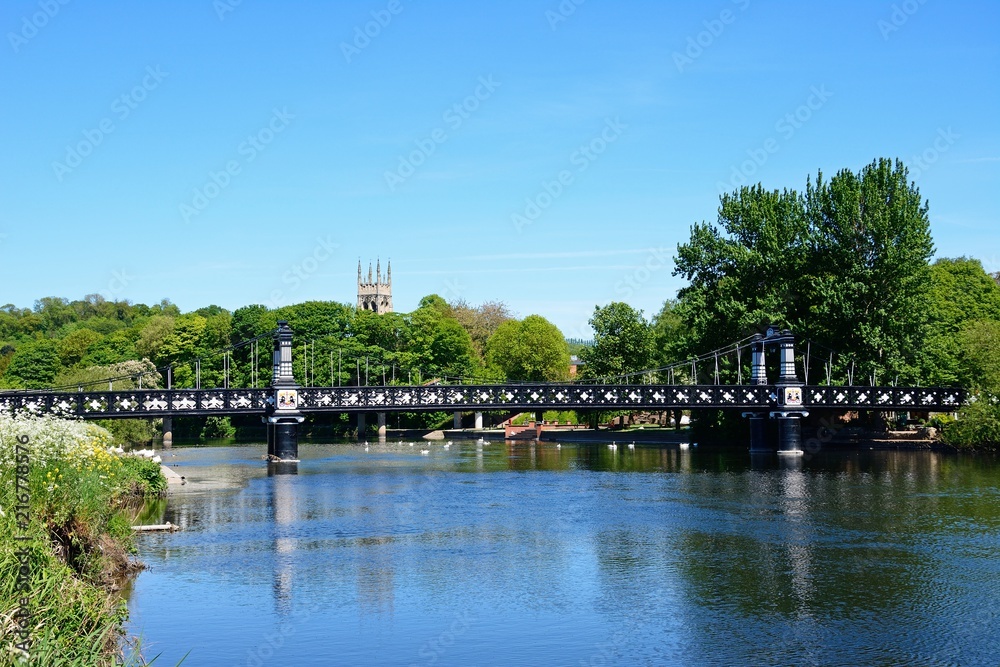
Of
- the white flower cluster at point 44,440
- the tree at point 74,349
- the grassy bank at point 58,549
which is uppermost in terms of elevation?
the tree at point 74,349

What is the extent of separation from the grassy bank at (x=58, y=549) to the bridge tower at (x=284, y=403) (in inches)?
1059

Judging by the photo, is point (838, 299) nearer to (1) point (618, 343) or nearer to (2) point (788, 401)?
(2) point (788, 401)

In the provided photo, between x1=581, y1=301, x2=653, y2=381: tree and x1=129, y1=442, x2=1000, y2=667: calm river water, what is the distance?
4233 centimetres

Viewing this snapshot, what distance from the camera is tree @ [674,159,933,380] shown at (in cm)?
6862

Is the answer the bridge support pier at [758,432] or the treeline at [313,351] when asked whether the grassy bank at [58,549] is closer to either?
the bridge support pier at [758,432]

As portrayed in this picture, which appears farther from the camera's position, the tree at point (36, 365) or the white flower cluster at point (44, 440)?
the tree at point (36, 365)

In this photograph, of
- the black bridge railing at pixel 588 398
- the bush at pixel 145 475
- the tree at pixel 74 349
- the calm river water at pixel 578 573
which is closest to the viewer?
the calm river water at pixel 578 573

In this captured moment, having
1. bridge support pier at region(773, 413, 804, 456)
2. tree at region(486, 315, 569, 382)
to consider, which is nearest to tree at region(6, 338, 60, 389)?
tree at region(486, 315, 569, 382)

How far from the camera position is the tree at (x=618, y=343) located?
9338 cm
